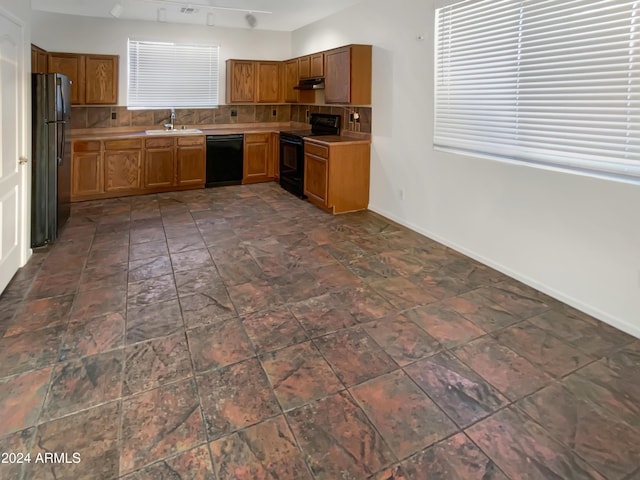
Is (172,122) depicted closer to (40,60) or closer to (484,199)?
(40,60)

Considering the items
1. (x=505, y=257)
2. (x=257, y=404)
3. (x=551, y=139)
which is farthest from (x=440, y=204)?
(x=257, y=404)

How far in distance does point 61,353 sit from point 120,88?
17.5 feet

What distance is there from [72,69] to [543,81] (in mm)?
6047

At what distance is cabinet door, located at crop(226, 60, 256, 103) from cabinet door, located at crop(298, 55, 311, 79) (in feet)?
3.11

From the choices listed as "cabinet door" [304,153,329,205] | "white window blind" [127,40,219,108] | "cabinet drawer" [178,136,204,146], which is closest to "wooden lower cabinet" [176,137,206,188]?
"cabinet drawer" [178,136,204,146]

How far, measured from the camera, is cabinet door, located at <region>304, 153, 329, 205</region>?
542 cm

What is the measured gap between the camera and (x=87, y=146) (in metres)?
5.89

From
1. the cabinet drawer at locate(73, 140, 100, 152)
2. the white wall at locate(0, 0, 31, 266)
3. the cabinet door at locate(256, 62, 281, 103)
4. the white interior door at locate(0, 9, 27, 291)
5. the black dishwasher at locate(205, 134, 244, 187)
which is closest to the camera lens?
the white interior door at locate(0, 9, 27, 291)

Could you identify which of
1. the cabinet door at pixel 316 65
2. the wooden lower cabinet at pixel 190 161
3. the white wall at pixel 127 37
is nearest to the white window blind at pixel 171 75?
the white wall at pixel 127 37

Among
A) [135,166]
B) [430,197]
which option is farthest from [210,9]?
[430,197]

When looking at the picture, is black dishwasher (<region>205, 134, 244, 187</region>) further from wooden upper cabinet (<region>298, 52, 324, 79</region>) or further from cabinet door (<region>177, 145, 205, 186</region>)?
wooden upper cabinet (<region>298, 52, 324, 79</region>)

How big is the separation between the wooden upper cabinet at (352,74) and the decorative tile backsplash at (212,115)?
0.27 metres

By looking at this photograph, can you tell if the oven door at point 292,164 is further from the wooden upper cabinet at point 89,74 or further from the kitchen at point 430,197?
the wooden upper cabinet at point 89,74

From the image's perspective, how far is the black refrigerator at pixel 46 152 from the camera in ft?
12.8
